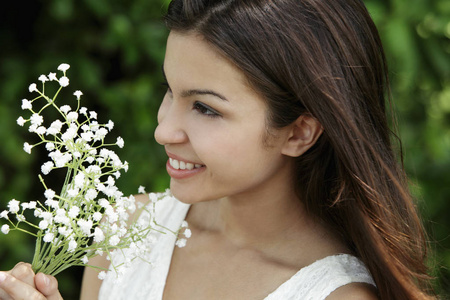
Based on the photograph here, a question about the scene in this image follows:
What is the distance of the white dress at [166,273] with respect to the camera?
187cm

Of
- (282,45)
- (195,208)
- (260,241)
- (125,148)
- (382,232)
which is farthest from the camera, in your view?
(125,148)

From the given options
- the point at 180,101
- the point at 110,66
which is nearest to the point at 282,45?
the point at 180,101

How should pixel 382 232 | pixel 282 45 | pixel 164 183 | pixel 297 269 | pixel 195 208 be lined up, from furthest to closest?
1. pixel 164 183
2. pixel 195 208
3. pixel 297 269
4. pixel 382 232
5. pixel 282 45

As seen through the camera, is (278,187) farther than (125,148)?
No

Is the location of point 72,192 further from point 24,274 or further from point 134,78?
point 134,78

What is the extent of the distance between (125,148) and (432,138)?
4.53 feet

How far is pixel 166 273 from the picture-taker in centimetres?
213

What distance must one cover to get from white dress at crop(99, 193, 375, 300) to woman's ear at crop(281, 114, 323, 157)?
1.19 feet

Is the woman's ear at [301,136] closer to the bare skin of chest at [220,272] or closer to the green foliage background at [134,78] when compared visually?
the bare skin of chest at [220,272]

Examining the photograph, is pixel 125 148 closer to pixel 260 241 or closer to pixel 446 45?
pixel 260 241

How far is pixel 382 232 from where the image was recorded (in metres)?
1.83

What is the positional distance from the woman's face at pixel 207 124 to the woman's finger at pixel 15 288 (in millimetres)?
511

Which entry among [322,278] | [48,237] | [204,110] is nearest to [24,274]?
[48,237]

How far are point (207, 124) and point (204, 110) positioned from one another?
0.05m
